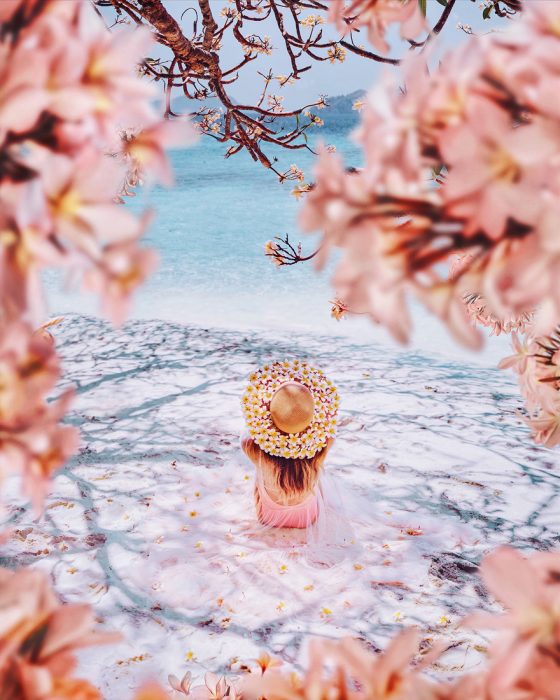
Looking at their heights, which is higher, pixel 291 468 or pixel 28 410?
pixel 28 410

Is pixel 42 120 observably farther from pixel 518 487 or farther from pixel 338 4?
pixel 518 487

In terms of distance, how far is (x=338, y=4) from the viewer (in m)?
0.40

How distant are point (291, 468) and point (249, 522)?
477mm

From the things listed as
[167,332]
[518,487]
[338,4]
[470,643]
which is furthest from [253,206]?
[338,4]

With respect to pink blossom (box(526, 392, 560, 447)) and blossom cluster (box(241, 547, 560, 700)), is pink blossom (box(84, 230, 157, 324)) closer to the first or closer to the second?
→ blossom cluster (box(241, 547, 560, 700))

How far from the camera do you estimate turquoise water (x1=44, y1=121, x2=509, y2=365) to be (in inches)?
281

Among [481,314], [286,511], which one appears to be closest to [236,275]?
[286,511]

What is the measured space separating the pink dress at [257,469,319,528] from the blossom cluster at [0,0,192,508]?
2.78 metres

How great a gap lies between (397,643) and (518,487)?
3.46 metres

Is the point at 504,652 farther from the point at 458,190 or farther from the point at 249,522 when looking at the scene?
the point at 249,522

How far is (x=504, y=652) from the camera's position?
246mm

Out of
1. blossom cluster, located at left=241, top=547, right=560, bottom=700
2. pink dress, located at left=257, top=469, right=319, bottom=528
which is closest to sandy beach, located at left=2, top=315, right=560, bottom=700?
pink dress, located at left=257, top=469, right=319, bottom=528

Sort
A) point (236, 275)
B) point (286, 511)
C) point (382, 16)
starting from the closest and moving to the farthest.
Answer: point (382, 16), point (286, 511), point (236, 275)

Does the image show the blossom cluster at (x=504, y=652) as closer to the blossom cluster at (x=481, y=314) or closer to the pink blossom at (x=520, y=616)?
the pink blossom at (x=520, y=616)
